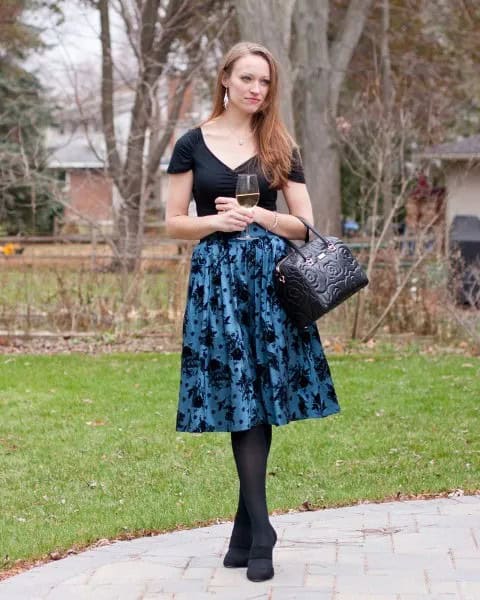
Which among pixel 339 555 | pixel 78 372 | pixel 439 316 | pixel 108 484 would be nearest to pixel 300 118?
pixel 439 316

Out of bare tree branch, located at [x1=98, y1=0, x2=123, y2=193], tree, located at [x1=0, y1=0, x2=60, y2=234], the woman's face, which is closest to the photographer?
the woman's face

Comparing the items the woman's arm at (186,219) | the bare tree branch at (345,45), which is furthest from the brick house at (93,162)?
the woman's arm at (186,219)

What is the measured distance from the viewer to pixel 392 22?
2725cm

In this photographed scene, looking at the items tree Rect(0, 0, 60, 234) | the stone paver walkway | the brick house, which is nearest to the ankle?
the stone paver walkway

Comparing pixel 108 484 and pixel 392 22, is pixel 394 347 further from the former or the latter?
pixel 392 22

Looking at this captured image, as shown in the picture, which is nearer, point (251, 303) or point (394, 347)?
point (251, 303)

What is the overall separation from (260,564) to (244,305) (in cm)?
95

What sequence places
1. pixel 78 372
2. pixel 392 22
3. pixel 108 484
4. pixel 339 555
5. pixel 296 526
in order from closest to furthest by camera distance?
1. pixel 339 555
2. pixel 296 526
3. pixel 108 484
4. pixel 78 372
5. pixel 392 22

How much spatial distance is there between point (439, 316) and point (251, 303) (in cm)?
745

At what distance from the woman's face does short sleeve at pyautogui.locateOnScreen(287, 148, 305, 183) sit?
26cm

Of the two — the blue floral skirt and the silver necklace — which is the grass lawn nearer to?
the blue floral skirt

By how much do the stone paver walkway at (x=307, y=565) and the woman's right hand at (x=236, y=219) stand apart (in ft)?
4.25

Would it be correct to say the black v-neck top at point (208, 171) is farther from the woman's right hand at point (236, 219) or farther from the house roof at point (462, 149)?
the house roof at point (462, 149)

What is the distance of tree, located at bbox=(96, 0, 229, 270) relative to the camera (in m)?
18.5
